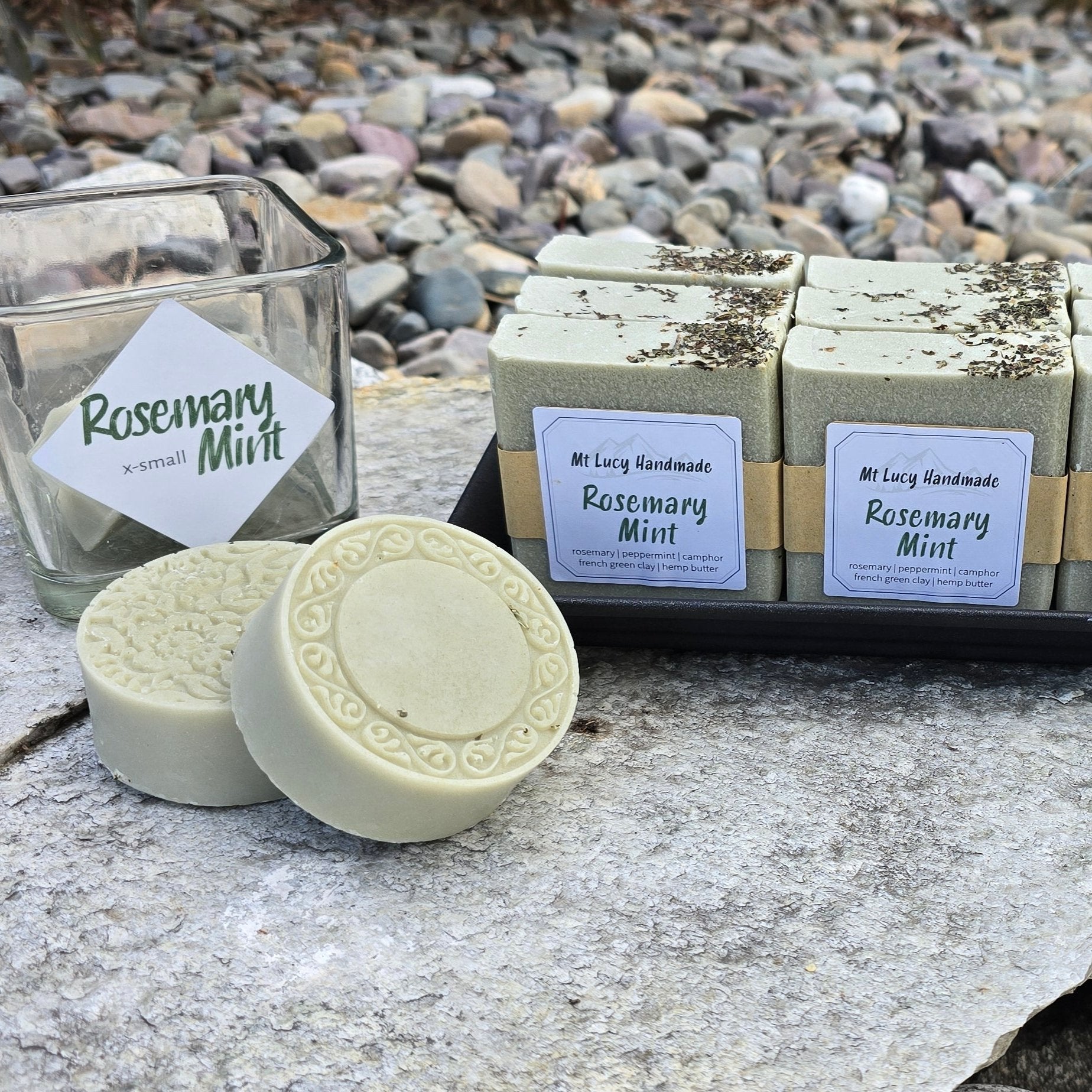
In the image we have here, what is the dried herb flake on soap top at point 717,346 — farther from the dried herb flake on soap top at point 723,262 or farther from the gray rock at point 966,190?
the gray rock at point 966,190

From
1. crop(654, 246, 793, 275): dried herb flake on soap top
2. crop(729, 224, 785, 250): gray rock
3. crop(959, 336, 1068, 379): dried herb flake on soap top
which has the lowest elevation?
crop(729, 224, 785, 250): gray rock

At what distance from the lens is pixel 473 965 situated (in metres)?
0.86

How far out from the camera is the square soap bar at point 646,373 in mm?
1055

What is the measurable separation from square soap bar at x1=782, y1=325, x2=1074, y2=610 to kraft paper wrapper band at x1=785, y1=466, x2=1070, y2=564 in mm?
13

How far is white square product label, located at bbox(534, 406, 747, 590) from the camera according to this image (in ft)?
3.55

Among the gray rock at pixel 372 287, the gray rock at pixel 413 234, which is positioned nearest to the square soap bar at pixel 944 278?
the gray rock at pixel 372 287

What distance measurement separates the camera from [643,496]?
1.11 meters

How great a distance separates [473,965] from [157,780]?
1.00 ft

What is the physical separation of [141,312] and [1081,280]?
0.90 metres

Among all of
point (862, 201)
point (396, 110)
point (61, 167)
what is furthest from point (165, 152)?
point (862, 201)

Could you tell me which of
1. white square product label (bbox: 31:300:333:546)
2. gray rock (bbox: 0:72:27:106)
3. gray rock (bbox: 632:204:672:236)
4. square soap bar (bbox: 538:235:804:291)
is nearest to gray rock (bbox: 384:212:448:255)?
gray rock (bbox: 632:204:672:236)

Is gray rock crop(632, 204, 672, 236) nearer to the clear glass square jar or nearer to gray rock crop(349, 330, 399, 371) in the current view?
gray rock crop(349, 330, 399, 371)

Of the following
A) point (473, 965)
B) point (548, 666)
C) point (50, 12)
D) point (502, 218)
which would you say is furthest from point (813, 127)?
Answer: point (473, 965)

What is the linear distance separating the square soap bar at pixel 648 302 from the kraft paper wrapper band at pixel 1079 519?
28cm
